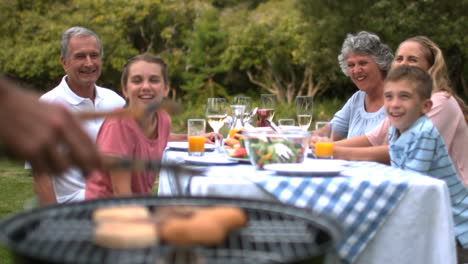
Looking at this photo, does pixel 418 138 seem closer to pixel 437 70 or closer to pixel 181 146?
pixel 437 70

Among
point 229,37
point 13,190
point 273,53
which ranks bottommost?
point 13,190

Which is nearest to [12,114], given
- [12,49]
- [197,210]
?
[197,210]

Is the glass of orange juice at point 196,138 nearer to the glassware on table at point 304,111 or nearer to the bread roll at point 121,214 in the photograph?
the glassware on table at point 304,111

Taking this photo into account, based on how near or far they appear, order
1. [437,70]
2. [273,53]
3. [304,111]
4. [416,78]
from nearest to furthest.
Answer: [416,78] < [437,70] < [304,111] < [273,53]

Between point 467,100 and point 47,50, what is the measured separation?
13134mm

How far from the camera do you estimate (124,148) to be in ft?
9.41

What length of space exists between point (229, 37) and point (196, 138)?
54.4 ft

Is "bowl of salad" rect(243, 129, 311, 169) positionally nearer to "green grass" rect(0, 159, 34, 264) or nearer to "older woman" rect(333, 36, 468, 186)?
"older woman" rect(333, 36, 468, 186)

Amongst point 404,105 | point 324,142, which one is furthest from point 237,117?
point 404,105

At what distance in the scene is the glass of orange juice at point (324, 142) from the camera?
3.06 m

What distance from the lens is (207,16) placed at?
1912 cm

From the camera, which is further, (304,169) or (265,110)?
(265,110)

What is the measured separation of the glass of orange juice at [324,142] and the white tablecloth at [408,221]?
2.15ft

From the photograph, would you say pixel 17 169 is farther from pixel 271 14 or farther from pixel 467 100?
pixel 467 100
